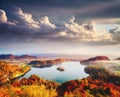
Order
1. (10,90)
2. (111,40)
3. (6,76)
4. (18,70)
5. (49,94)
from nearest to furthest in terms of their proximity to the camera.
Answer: (10,90) → (49,94) → (111,40) → (18,70) → (6,76)

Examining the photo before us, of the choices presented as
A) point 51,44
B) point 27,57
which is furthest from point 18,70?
point 51,44

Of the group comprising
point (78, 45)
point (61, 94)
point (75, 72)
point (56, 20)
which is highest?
point (56, 20)

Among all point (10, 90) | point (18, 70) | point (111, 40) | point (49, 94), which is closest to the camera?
point (10, 90)

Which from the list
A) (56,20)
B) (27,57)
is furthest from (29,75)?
(56,20)

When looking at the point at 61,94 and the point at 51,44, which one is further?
the point at 51,44

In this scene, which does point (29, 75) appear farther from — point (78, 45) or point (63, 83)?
point (78, 45)

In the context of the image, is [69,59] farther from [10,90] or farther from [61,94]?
[10,90]

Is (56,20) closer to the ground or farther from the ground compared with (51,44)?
farther from the ground
